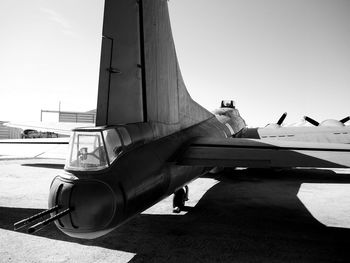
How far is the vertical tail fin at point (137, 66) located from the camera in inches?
210

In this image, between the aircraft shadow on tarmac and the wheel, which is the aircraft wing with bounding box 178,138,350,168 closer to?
the aircraft shadow on tarmac

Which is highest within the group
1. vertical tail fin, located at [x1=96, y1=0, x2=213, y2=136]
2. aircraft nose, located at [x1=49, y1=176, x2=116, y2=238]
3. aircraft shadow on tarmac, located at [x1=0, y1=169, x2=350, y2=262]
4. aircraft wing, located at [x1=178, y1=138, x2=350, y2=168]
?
vertical tail fin, located at [x1=96, y1=0, x2=213, y2=136]

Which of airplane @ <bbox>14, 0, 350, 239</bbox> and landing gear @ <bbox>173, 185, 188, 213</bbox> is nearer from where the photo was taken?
airplane @ <bbox>14, 0, 350, 239</bbox>

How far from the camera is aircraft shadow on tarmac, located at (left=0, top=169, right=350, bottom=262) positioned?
229 inches

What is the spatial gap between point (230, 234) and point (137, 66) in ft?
15.8

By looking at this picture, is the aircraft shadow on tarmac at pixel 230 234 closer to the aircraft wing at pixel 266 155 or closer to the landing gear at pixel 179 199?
the landing gear at pixel 179 199

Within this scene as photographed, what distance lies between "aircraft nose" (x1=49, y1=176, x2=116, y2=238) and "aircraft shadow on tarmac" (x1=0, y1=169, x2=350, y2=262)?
1.73 m

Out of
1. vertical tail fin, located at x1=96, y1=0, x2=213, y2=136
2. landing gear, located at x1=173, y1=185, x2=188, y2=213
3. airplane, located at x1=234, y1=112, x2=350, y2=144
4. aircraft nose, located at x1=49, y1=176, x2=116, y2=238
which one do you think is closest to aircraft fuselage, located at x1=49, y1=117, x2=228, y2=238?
aircraft nose, located at x1=49, y1=176, x2=116, y2=238

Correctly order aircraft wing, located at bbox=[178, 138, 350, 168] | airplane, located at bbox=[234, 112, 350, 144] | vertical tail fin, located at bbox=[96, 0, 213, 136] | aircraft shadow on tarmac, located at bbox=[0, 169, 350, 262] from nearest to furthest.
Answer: vertical tail fin, located at bbox=[96, 0, 213, 136] < aircraft shadow on tarmac, located at bbox=[0, 169, 350, 262] < aircraft wing, located at bbox=[178, 138, 350, 168] < airplane, located at bbox=[234, 112, 350, 144]

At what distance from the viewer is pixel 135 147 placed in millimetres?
5371

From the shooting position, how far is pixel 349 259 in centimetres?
560

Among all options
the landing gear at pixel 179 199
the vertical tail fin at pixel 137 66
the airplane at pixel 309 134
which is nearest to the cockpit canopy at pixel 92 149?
the vertical tail fin at pixel 137 66

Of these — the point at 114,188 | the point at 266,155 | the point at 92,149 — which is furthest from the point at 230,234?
the point at 92,149

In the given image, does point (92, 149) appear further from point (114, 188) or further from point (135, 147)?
point (135, 147)
